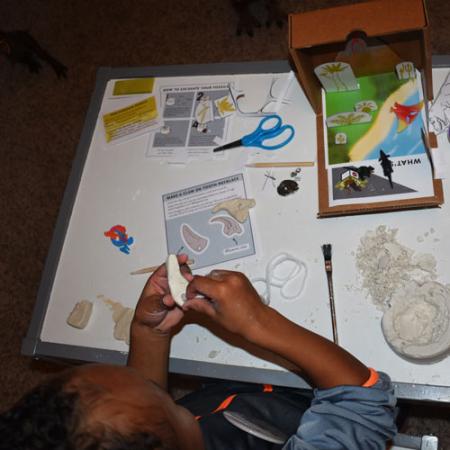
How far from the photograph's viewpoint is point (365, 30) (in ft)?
2.82

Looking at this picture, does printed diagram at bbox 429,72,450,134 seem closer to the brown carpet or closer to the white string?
the white string

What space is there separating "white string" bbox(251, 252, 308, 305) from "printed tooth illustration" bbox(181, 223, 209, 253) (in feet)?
0.40

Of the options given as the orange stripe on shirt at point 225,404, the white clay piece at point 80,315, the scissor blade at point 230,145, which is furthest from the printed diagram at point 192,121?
the orange stripe on shirt at point 225,404

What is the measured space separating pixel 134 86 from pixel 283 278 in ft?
1.90

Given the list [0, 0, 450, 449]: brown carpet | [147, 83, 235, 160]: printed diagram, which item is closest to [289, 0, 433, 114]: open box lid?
[147, 83, 235, 160]: printed diagram

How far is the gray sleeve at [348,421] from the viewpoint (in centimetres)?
72

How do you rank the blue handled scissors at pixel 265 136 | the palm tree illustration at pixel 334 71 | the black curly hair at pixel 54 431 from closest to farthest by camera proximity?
1. the black curly hair at pixel 54 431
2. the palm tree illustration at pixel 334 71
3. the blue handled scissors at pixel 265 136

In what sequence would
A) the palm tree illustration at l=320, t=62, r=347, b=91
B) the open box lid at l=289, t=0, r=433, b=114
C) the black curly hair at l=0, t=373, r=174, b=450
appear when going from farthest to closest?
the palm tree illustration at l=320, t=62, r=347, b=91
the open box lid at l=289, t=0, r=433, b=114
the black curly hair at l=0, t=373, r=174, b=450

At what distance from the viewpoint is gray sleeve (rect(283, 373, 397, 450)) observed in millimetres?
723

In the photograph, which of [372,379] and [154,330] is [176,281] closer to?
[154,330]

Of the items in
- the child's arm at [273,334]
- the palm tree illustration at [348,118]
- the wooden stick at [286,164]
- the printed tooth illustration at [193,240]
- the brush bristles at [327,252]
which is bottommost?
the child's arm at [273,334]

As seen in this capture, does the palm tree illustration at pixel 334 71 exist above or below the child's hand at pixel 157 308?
above

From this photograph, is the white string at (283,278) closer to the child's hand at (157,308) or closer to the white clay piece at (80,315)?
the child's hand at (157,308)

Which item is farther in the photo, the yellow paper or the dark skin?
the yellow paper
